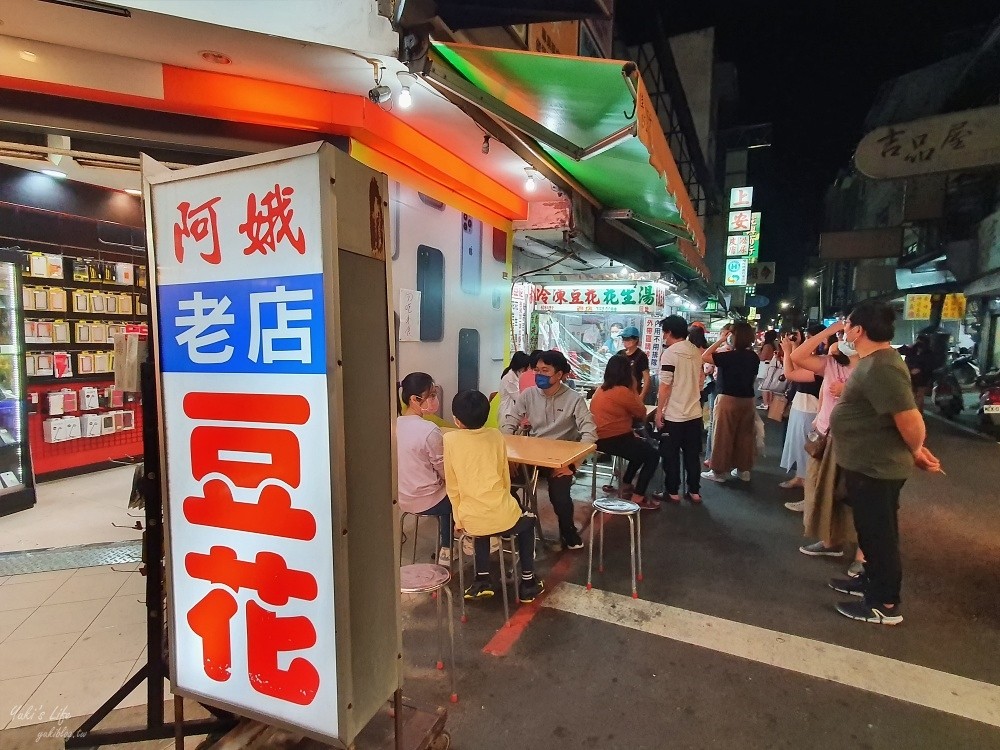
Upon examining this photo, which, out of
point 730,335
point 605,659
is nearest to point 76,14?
point 605,659

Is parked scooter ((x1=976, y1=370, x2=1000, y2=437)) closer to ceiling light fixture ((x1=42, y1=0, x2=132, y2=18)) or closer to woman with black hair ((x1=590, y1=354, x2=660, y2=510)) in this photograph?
woman with black hair ((x1=590, y1=354, x2=660, y2=510))

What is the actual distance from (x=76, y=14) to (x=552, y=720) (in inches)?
177

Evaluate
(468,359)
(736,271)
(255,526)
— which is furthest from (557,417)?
(736,271)

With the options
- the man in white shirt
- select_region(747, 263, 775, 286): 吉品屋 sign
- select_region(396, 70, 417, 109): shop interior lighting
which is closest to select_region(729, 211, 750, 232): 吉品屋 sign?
select_region(747, 263, 775, 286): 吉品屋 sign

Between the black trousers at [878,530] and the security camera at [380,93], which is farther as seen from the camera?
the black trousers at [878,530]

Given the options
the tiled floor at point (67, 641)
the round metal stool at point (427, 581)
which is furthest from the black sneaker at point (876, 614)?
the tiled floor at point (67, 641)

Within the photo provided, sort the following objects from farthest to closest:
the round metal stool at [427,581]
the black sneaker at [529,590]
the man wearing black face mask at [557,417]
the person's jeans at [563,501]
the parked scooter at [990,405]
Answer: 1. the parked scooter at [990,405]
2. the man wearing black face mask at [557,417]
3. the person's jeans at [563,501]
4. the black sneaker at [529,590]
5. the round metal stool at [427,581]

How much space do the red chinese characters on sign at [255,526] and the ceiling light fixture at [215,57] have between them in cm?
247

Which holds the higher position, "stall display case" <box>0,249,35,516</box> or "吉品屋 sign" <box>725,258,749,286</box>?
"吉品屋 sign" <box>725,258,749,286</box>

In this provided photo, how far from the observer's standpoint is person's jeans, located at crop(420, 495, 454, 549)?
4094 millimetres

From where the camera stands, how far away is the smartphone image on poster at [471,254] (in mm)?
6074

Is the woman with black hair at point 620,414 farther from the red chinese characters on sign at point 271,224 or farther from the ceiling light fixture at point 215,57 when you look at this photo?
the red chinese characters on sign at point 271,224

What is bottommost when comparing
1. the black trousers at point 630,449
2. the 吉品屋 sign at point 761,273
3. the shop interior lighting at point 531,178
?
the black trousers at point 630,449

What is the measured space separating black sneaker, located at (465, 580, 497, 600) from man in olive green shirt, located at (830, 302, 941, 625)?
2.63m
